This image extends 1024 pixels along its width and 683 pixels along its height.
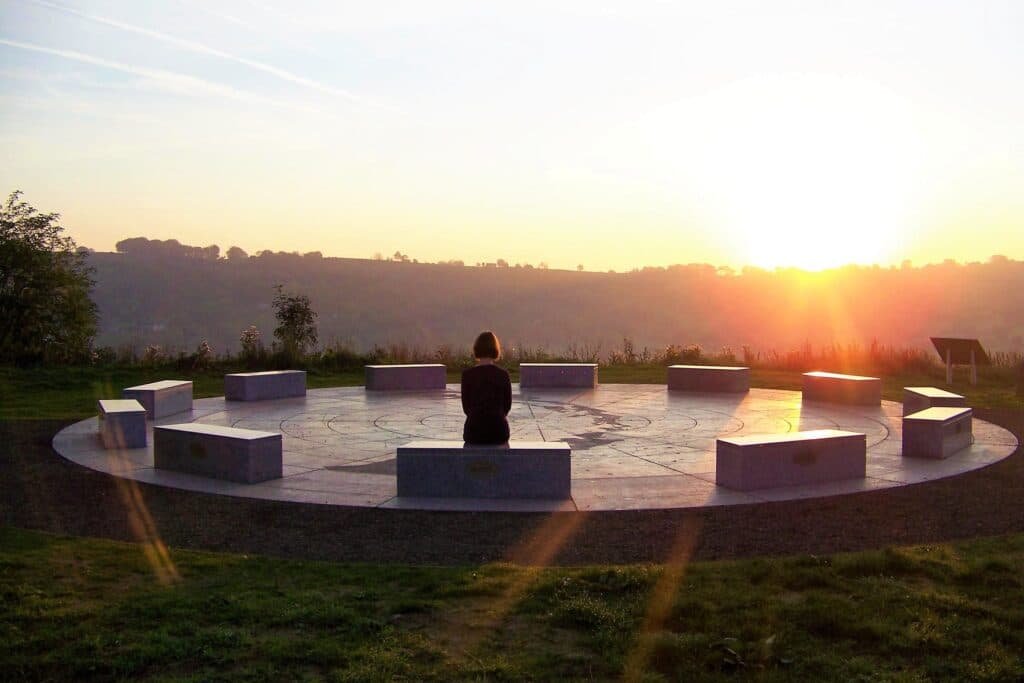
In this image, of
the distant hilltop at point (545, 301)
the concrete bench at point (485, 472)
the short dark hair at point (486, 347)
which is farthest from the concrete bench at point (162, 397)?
the distant hilltop at point (545, 301)

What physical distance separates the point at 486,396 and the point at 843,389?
9.73m

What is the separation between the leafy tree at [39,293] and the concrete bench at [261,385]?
1117 cm

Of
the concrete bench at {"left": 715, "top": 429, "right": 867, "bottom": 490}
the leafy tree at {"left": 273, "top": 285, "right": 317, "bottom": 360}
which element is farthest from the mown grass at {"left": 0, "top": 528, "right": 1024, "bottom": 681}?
the leafy tree at {"left": 273, "top": 285, "right": 317, "bottom": 360}

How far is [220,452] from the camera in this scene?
9.48 m

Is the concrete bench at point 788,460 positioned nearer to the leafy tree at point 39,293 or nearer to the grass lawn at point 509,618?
the grass lawn at point 509,618

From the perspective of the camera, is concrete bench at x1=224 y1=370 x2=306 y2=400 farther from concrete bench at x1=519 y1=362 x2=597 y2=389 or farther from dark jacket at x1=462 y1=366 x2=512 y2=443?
dark jacket at x1=462 y1=366 x2=512 y2=443

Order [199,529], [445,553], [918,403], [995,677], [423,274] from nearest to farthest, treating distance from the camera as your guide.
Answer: [995,677] < [445,553] < [199,529] < [918,403] < [423,274]

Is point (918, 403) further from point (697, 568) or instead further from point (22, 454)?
point (22, 454)

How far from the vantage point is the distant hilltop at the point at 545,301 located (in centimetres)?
7256

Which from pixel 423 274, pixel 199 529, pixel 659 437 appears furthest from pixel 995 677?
pixel 423 274

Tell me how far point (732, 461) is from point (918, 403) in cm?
641

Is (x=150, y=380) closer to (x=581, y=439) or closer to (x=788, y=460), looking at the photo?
(x=581, y=439)

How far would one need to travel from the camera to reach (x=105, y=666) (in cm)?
438

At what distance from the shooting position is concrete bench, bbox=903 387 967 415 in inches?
518
